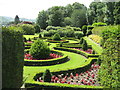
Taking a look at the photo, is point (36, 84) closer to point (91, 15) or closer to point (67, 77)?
point (67, 77)

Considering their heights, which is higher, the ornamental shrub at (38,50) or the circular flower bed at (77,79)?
the ornamental shrub at (38,50)

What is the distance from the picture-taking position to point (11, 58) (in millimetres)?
6574

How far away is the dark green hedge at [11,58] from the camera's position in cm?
617

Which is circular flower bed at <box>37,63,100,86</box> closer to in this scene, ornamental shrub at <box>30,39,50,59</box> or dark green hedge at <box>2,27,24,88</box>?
dark green hedge at <box>2,27,24,88</box>

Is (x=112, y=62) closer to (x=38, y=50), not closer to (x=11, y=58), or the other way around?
(x=11, y=58)

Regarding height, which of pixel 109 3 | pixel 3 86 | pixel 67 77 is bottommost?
pixel 67 77

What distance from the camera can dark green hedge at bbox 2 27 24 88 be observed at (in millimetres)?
6172

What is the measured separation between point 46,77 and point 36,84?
1.09 metres

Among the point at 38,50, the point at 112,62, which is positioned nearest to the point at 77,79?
the point at 112,62

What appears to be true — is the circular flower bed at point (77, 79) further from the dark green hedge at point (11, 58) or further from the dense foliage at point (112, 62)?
the dark green hedge at point (11, 58)

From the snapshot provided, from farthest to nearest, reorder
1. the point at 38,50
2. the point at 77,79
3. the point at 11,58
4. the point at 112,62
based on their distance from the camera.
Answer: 1. the point at 38,50
2. the point at 77,79
3. the point at 112,62
4. the point at 11,58

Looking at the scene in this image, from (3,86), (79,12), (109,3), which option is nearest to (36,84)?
(3,86)

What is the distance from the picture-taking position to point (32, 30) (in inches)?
1842

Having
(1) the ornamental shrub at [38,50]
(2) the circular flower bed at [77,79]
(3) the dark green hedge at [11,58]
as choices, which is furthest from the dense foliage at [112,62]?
(1) the ornamental shrub at [38,50]
